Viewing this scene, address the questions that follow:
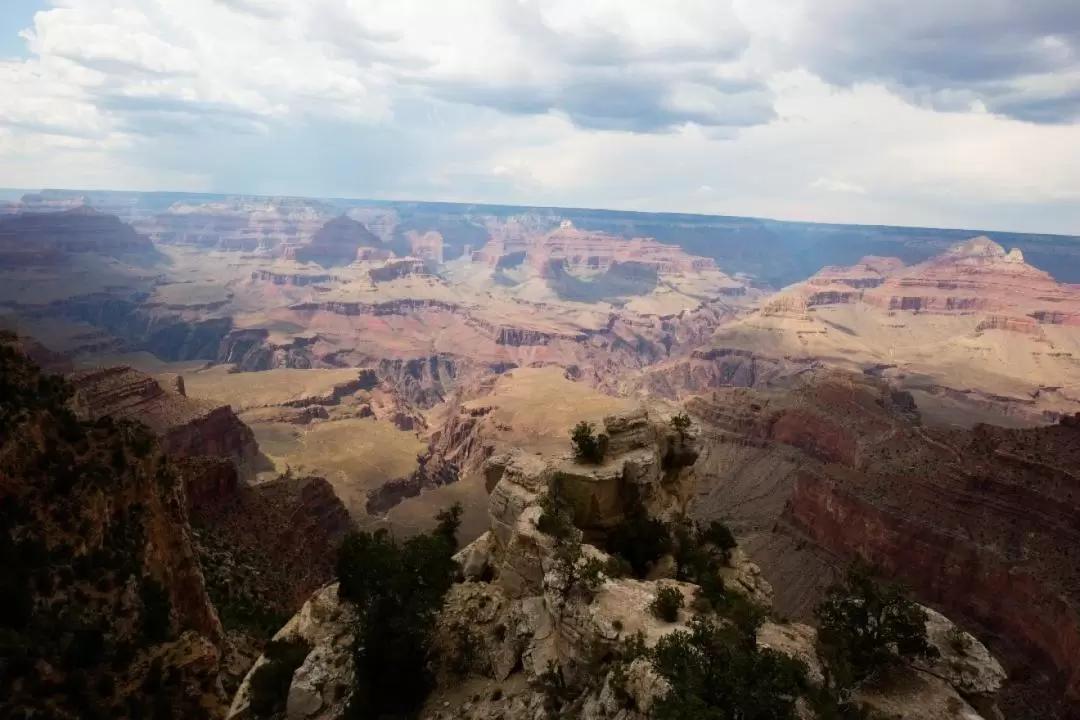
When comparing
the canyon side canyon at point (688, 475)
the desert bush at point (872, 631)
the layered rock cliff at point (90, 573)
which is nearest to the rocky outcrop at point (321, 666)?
the canyon side canyon at point (688, 475)

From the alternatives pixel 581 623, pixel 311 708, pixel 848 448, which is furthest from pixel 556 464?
pixel 848 448

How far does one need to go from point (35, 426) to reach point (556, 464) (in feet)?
65.9

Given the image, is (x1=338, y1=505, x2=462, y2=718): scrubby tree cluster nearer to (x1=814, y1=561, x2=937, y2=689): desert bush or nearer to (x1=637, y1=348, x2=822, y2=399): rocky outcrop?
(x1=814, y1=561, x2=937, y2=689): desert bush

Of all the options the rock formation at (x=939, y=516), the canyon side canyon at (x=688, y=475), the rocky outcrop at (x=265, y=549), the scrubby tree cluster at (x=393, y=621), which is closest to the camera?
the scrubby tree cluster at (x=393, y=621)

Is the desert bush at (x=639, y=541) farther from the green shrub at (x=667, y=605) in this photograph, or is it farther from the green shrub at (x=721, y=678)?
the green shrub at (x=721, y=678)

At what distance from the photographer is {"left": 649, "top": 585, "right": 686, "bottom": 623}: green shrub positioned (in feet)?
61.0

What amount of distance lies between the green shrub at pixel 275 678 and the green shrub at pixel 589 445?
1380 cm

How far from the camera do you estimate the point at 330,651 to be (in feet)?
75.0

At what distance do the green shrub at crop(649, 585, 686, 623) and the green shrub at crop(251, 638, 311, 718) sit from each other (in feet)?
42.9

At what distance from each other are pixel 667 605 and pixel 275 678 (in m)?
14.3

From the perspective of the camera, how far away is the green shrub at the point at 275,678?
21.9 m

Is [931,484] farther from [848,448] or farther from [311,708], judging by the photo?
[311,708]

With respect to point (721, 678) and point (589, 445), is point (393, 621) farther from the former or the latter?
point (589, 445)

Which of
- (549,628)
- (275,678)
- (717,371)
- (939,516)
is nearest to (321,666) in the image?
(275,678)
